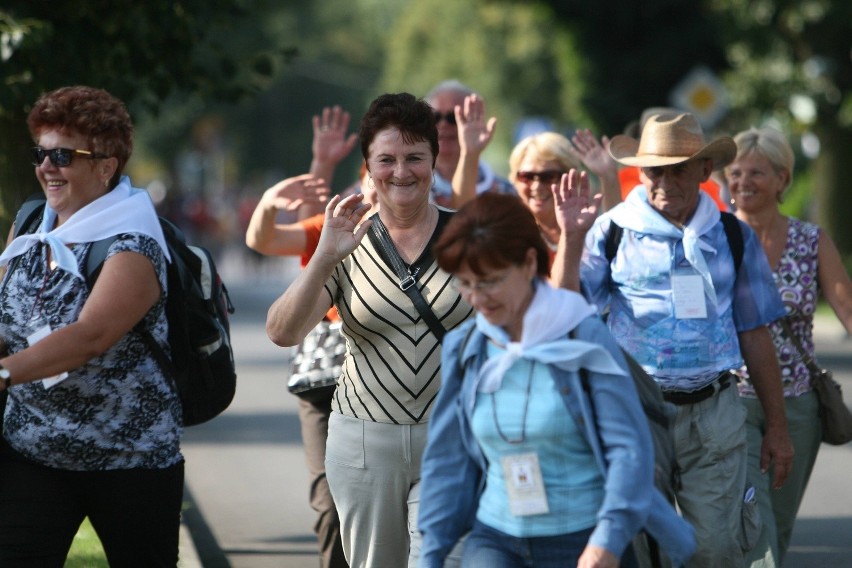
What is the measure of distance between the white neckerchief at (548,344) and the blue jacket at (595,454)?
31mm

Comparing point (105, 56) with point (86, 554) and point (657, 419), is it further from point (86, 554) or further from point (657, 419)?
point (657, 419)

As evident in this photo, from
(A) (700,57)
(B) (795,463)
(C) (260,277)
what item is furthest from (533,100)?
(B) (795,463)

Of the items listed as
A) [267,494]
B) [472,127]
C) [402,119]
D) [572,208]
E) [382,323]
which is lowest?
[267,494]

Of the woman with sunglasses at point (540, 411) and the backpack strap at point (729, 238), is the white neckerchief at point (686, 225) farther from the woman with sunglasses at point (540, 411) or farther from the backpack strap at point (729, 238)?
the woman with sunglasses at point (540, 411)

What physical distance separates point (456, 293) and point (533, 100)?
44.9 m

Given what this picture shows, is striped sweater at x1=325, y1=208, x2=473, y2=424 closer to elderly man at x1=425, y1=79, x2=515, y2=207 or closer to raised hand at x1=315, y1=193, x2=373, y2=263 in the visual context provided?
raised hand at x1=315, y1=193, x2=373, y2=263

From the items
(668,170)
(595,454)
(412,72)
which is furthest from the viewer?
(412,72)

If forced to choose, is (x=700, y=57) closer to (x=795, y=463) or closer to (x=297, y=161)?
(x=795, y=463)

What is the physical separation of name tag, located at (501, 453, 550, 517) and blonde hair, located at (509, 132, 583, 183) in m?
3.07

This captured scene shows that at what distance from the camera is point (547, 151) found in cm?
702

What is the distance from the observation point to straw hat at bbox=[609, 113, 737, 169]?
19.4ft

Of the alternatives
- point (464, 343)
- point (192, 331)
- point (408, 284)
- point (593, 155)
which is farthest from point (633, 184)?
point (464, 343)

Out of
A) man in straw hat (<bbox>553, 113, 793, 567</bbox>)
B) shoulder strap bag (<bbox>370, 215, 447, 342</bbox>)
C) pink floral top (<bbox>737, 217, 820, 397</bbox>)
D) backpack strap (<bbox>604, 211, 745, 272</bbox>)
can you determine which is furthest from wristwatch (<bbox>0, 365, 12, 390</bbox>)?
pink floral top (<bbox>737, 217, 820, 397</bbox>)

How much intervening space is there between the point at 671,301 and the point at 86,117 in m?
2.05
